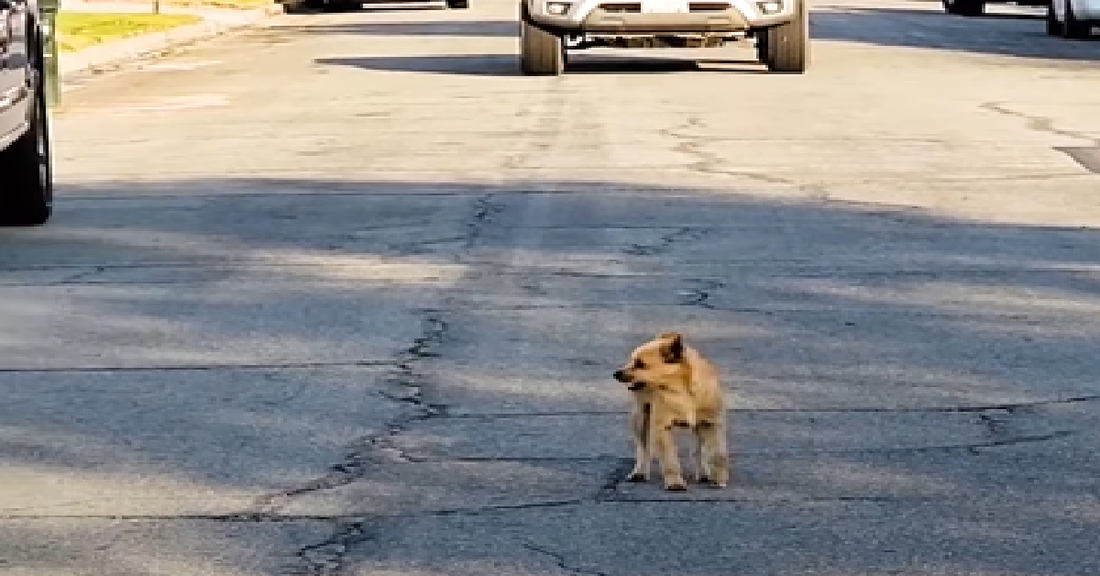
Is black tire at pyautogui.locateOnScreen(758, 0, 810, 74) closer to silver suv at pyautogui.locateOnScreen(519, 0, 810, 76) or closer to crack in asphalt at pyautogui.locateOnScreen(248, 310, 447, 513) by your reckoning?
silver suv at pyautogui.locateOnScreen(519, 0, 810, 76)

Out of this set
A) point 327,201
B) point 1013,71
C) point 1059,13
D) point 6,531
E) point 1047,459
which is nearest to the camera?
point 6,531

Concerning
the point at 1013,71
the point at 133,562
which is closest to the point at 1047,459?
the point at 133,562

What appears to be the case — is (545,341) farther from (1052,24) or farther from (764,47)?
(1052,24)

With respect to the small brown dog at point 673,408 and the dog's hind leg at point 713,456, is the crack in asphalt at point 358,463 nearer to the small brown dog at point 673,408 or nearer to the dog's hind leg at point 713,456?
the small brown dog at point 673,408

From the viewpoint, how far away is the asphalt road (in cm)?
604

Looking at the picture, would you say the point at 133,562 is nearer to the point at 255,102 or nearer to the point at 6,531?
the point at 6,531

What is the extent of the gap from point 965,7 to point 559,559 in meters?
35.6

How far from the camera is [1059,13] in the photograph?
3166cm

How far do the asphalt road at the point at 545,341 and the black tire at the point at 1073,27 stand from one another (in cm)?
1239

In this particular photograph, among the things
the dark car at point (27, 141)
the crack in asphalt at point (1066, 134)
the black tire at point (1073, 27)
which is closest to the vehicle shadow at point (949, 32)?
the black tire at point (1073, 27)

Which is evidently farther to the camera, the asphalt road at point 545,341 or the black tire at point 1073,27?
the black tire at point 1073,27

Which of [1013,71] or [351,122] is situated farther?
[1013,71]

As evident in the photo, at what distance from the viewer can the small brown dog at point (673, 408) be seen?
627 cm

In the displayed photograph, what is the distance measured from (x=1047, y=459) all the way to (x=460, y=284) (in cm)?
387
